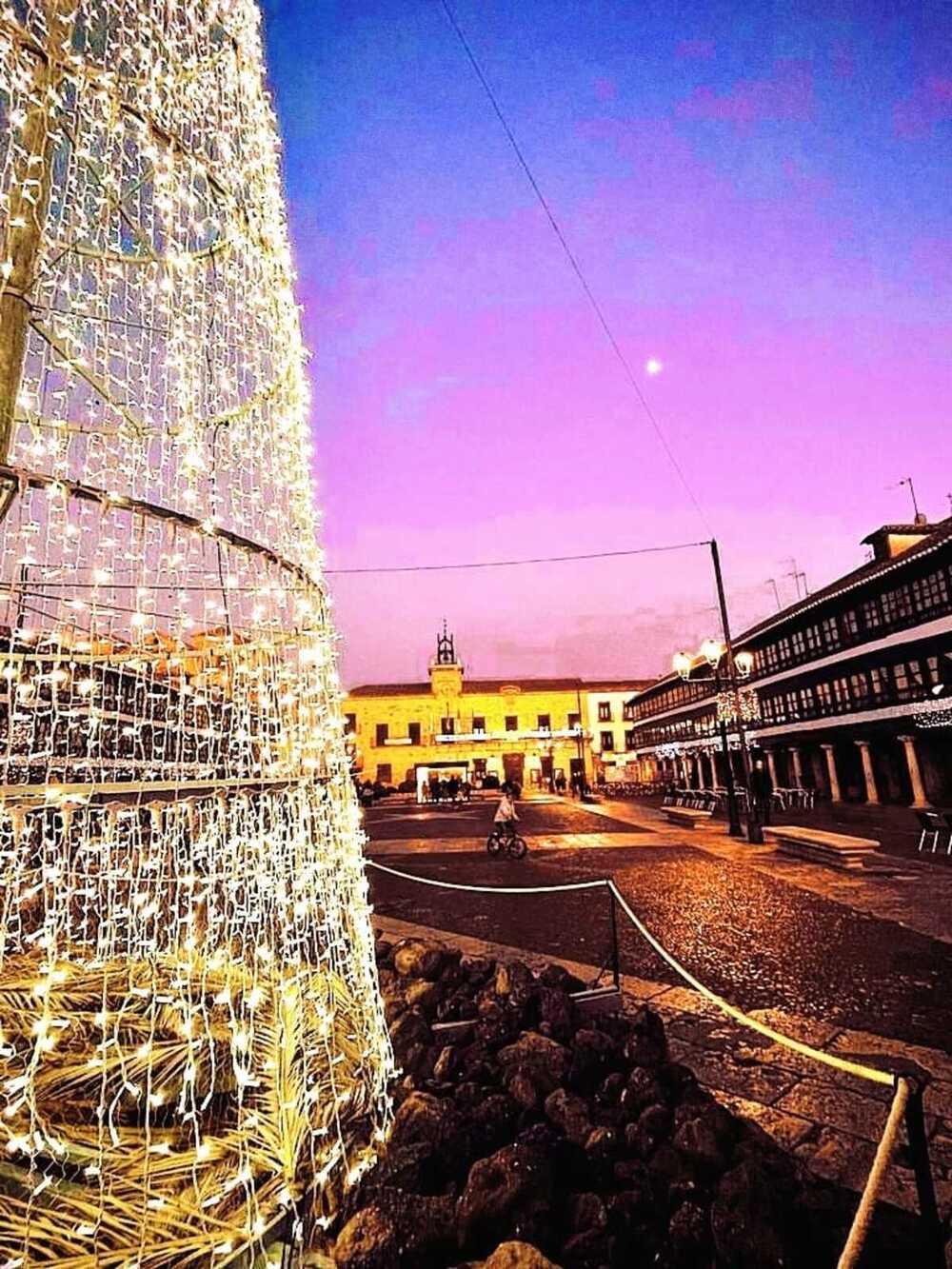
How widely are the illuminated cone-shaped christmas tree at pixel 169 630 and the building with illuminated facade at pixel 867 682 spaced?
1316cm

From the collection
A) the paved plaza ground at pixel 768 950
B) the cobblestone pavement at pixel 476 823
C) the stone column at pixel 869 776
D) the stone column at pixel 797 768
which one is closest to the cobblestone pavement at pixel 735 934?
the paved plaza ground at pixel 768 950

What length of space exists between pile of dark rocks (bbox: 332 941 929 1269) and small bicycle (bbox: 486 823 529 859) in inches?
369

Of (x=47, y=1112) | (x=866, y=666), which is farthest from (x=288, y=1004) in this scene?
(x=866, y=666)

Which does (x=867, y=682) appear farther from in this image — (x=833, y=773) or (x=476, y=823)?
(x=476, y=823)

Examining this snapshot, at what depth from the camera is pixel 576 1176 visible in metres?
2.56

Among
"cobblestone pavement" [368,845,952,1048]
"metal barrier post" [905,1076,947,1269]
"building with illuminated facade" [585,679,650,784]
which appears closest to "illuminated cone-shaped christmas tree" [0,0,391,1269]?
"metal barrier post" [905,1076,947,1269]

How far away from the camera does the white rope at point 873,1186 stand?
1.43 metres

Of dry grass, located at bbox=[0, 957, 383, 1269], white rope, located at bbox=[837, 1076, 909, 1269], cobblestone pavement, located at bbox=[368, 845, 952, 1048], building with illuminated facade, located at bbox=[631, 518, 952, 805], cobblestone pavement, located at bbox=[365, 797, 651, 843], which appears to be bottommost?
cobblestone pavement, located at bbox=[365, 797, 651, 843]

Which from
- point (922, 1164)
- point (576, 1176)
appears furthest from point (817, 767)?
point (922, 1164)

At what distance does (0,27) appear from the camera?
219cm

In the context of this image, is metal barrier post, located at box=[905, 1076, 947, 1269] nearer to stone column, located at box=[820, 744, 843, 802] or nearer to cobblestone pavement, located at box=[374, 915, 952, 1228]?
cobblestone pavement, located at box=[374, 915, 952, 1228]

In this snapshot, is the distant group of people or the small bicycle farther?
the distant group of people

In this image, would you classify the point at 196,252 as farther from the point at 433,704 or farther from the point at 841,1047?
the point at 433,704

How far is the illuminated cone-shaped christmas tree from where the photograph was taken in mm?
2217
